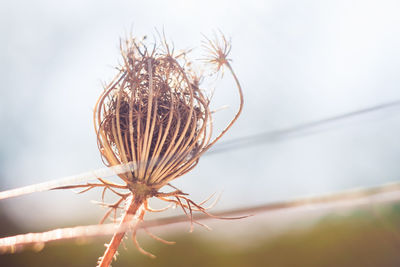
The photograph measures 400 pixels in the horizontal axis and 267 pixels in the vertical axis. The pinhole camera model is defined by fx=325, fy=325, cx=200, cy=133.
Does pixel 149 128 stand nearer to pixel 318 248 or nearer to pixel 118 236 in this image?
pixel 118 236

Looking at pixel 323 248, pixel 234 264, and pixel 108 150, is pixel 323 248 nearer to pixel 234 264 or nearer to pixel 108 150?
pixel 234 264

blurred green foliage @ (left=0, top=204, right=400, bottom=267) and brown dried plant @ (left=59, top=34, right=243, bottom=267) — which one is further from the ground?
brown dried plant @ (left=59, top=34, right=243, bottom=267)

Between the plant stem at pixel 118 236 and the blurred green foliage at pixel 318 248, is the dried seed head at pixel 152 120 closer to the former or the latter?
the plant stem at pixel 118 236

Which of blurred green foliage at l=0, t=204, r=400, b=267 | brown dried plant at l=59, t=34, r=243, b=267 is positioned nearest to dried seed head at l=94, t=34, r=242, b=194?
brown dried plant at l=59, t=34, r=243, b=267

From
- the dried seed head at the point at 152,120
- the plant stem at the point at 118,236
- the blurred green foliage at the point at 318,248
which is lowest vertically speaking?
the blurred green foliage at the point at 318,248

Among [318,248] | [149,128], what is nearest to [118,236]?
[149,128]

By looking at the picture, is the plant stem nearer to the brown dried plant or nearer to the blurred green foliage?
the brown dried plant

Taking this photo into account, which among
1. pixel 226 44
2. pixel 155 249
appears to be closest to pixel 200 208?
pixel 226 44

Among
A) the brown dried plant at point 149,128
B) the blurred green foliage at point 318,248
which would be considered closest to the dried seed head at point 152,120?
the brown dried plant at point 149,128
